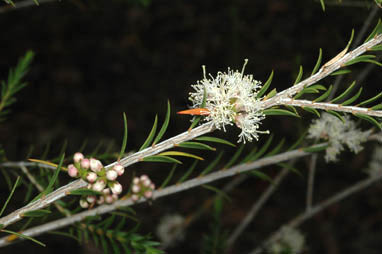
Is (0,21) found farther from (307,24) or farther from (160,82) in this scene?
(307,24)

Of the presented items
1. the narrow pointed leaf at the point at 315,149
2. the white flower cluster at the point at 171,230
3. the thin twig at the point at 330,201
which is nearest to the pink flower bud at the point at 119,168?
the narrow pointed leaf at the point at 315,149

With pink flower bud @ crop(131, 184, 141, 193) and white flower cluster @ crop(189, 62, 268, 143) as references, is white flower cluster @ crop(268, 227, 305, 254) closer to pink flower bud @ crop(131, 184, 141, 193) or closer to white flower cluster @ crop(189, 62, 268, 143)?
pink flower bud @ crop(131, 184, 141, 193)

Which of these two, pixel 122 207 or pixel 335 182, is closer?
pixel 122 207

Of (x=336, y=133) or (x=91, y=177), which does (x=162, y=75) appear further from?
(x=91, y=177)

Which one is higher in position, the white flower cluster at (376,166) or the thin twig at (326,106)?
the white flower cluster at (376,166)

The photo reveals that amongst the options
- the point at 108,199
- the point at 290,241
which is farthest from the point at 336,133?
the point at 290,241

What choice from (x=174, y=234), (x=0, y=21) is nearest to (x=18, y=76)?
(x=174, y=234)

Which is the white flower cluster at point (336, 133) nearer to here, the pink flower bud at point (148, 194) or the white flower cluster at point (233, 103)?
the white flower cluster at point (233, 103)
